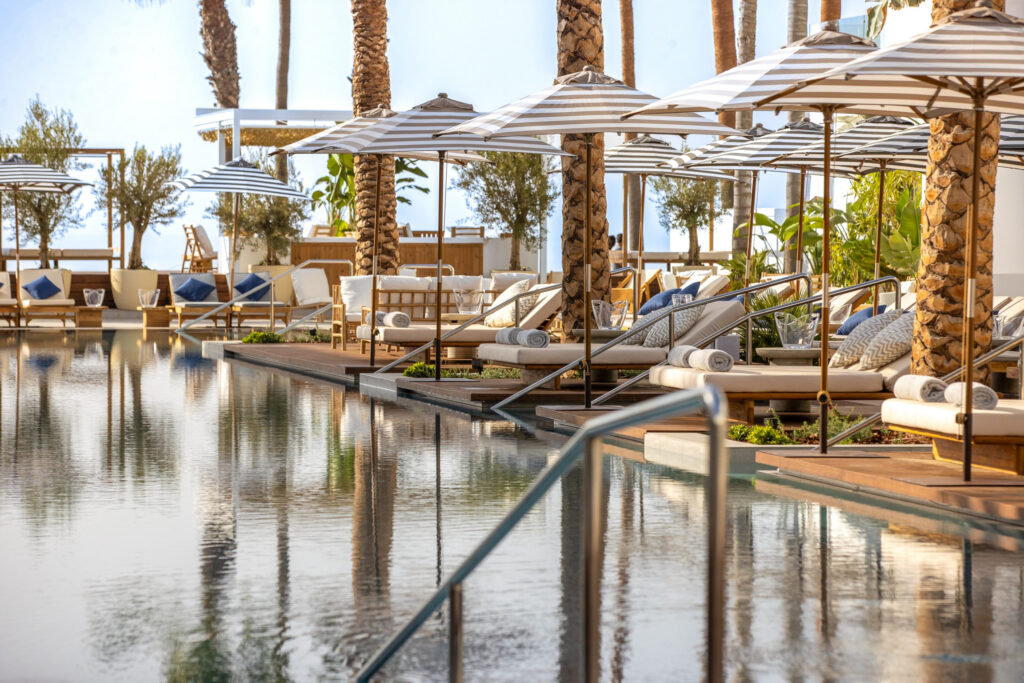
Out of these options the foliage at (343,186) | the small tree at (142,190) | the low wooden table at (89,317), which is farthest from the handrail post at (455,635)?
the small tree at (142,190)

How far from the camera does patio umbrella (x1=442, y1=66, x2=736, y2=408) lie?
32.1ft

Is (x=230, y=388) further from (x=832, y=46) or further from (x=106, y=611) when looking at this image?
(x=106, y=611)

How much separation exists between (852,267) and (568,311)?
8.34m

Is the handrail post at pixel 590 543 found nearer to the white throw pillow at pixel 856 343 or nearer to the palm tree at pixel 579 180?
the white throw pillow at pixel 856 343

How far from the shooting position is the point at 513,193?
28.3 meters

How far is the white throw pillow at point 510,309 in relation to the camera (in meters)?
14.3

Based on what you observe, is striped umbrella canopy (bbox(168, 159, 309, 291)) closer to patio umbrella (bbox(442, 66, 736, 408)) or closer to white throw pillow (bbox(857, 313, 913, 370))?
patio umbrella (bbox(442, 66, 736, 408))

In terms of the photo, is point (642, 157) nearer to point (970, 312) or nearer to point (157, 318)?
point (970, 312)

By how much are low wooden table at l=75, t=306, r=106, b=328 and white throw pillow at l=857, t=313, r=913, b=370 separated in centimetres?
1958

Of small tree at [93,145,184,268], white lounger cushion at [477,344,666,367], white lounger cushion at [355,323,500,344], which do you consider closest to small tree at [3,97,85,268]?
small tree at [93,145,184,268]

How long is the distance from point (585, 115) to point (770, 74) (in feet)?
8.29

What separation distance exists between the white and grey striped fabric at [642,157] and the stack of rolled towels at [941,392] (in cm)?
863

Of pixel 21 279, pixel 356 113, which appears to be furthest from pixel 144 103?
pixel 356 113

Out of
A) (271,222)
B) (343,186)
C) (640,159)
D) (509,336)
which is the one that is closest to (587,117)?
(509,336)
